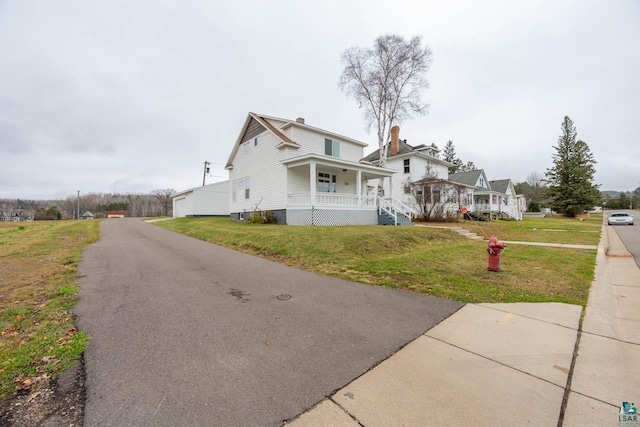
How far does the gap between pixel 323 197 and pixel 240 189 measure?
30.3 feet

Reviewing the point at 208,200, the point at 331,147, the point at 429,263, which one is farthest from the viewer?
the point at 208,200

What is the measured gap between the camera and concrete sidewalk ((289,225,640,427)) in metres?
1.92

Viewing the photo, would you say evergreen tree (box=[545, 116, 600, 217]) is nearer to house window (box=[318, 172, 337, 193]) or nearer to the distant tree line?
house window (box=[318, 172, 337, 193])

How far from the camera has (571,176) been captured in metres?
39.7

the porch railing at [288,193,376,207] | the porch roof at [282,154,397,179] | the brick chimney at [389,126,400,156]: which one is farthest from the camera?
the brick chimney at [389,126,400,156]

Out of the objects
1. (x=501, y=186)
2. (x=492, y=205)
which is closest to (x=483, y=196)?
(x=492, y=205)

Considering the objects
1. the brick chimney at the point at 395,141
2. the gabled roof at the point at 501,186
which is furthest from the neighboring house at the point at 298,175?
the gabled roof at the point at 501,186

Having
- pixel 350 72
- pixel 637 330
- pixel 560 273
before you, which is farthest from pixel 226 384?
pixel 350 72

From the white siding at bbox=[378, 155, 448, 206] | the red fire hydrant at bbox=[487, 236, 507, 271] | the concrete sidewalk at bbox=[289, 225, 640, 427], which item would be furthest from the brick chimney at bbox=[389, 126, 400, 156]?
the concrete sidewalk at bbox=[289, 225, 640, 427]

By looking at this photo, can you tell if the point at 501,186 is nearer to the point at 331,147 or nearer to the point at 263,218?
the point at 331,147

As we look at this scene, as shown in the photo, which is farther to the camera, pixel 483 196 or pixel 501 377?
pixel 483 196

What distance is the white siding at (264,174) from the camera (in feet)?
56.9

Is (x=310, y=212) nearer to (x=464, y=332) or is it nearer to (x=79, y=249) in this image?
(x=79, y=249)

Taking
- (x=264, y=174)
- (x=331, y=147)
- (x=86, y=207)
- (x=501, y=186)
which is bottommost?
(x=86, y=207)
